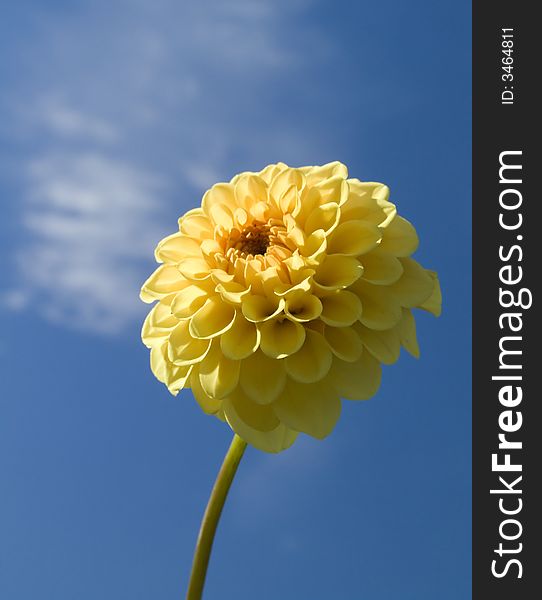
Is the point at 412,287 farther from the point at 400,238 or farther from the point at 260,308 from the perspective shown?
the point at 260,308

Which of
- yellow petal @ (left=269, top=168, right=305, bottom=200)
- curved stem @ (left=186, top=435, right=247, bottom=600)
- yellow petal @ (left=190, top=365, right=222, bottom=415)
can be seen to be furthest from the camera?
yellow petal @ (left=269, top=168, right=305, bottom=200)

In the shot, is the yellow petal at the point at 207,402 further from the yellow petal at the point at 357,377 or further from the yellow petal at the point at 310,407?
the yellow petal at the point at 357,377

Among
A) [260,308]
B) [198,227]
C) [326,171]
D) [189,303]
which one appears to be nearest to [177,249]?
[198,227]

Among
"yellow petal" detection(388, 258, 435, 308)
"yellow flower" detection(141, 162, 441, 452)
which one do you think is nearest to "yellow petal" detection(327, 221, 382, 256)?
"yellow flower" detection(141, 162, 441, 452)

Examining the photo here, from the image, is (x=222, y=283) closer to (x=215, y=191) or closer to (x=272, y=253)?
(x=272, y=253)

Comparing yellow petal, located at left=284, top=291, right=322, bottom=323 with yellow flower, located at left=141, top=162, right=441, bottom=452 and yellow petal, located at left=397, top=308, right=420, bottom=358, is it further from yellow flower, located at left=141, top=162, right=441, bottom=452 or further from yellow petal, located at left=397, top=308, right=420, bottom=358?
yellow petal, located at left=397, top=308, right=420, bottom=358

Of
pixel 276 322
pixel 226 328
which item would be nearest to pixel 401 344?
pixel 276 322

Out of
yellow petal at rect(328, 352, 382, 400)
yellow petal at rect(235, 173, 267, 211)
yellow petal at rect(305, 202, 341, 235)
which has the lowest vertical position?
yellow petal at rect(328, 352, 382, 400)
